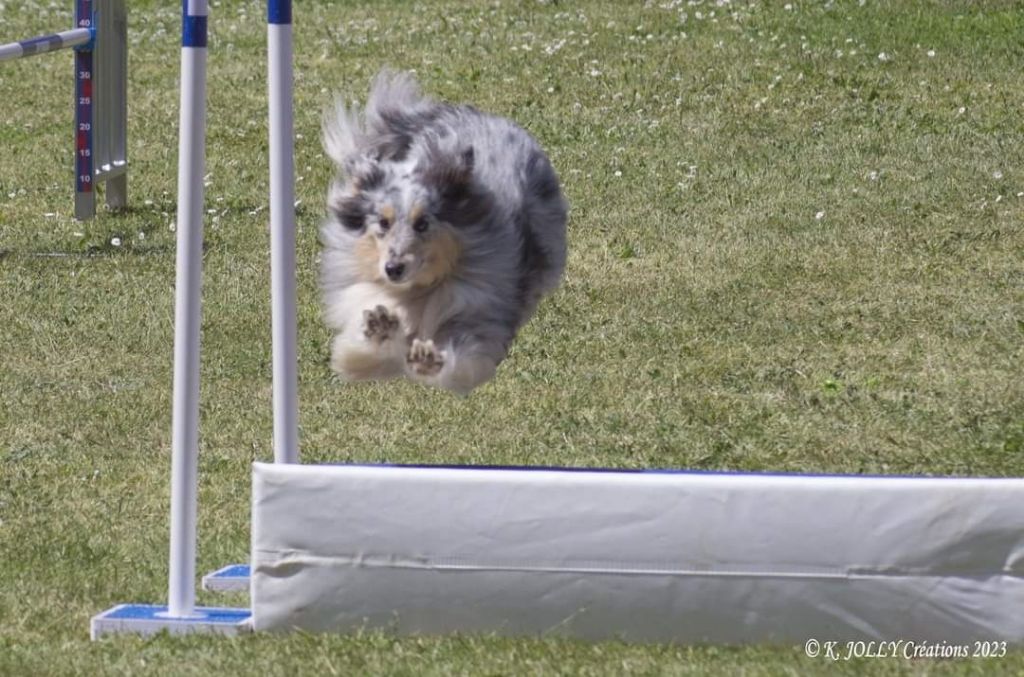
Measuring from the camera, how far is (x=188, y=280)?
16.6 ft

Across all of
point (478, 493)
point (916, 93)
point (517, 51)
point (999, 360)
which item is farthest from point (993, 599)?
point (517, 51)

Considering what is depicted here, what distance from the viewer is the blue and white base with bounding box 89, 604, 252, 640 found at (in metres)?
5.14

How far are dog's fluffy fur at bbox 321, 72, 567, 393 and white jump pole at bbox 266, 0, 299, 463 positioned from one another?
28 cm

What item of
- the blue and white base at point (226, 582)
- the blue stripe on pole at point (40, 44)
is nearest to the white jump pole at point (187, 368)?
the blue and white base at point (226, 582)

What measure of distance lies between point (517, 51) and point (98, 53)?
4.83 metres

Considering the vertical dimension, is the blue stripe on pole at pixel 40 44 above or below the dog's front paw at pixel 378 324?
above

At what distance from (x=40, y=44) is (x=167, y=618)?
261 inches

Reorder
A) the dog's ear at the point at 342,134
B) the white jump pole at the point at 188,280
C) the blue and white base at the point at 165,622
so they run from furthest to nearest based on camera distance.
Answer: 1. the dog's ear at the point at 342,134
2. the blue and white base at the point at 165,622
3. the white jump pole at the point at 188,280

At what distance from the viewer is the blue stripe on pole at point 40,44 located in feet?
35.7

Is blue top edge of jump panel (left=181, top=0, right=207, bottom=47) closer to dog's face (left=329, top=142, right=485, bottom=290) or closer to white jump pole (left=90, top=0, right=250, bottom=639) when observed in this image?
white jump pole (left=90, top=0, right=250, bottom=639)

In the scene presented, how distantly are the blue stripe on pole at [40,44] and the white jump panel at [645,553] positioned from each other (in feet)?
21.6

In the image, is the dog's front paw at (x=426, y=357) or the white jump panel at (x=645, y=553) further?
the dog's front paw at (x=426, y=357)

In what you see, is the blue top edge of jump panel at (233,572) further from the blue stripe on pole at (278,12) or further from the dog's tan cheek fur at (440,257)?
the blue stripe on pole at (278,12)
